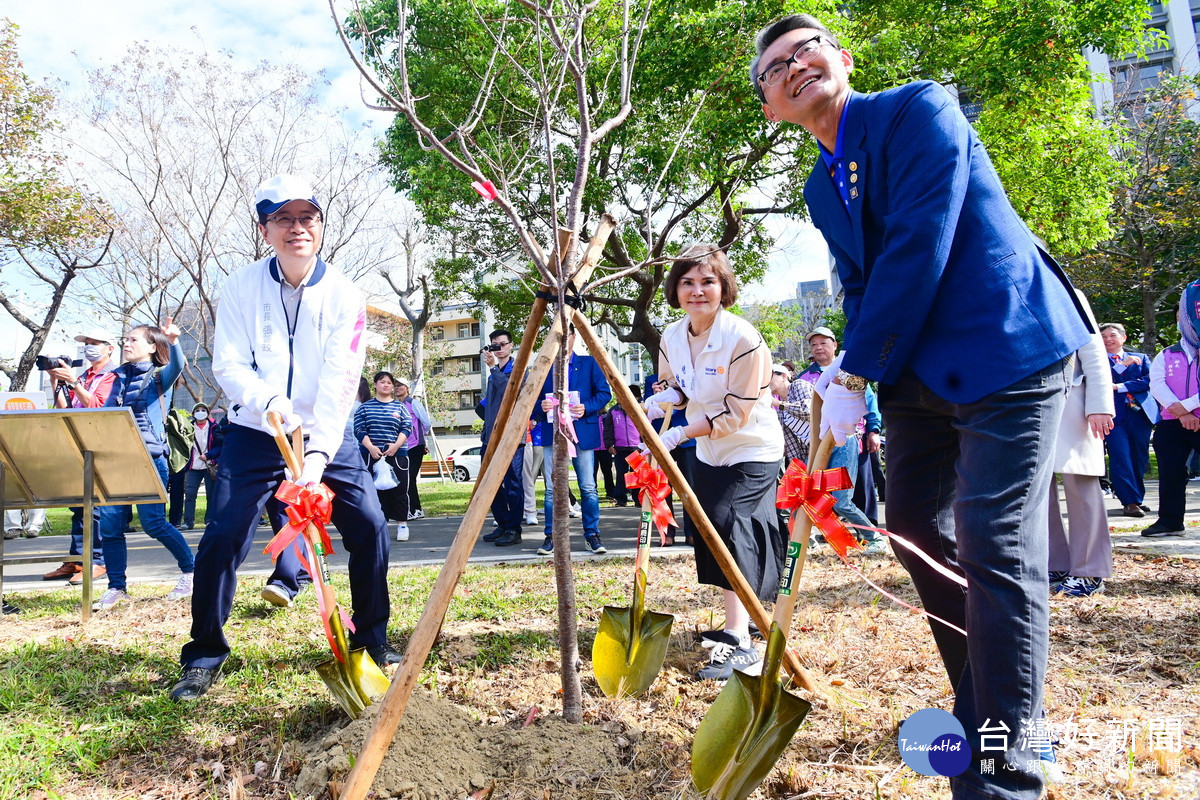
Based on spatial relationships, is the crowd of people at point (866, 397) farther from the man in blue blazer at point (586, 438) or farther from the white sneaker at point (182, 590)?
the man in blue blazer at point (586, 438)

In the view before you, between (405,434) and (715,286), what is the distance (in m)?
5.99

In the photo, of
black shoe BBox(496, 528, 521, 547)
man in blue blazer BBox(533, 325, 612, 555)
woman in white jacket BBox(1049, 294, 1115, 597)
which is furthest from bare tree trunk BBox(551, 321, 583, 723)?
black shoe BBox(496, 528, 521, 547)

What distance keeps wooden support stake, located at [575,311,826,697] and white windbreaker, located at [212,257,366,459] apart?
1.16 m

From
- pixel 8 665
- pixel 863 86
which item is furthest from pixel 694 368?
pixel 863 86

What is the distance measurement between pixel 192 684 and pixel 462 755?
4.49 feet

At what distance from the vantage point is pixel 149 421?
5586mm

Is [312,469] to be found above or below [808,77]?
below

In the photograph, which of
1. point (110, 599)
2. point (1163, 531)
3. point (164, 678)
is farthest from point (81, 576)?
point (1163, 531)

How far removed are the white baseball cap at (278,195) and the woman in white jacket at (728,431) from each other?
1.65 meters

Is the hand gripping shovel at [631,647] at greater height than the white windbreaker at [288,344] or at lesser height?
lesser

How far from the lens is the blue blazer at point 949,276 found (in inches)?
A: 71.5

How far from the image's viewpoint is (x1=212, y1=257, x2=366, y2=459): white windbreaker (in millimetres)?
3082

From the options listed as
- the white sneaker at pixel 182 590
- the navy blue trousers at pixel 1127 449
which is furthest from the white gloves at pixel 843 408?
the navy blue trousers at pixel 1127 449

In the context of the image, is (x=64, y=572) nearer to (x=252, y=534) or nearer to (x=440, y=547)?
(x=440, y=547)
